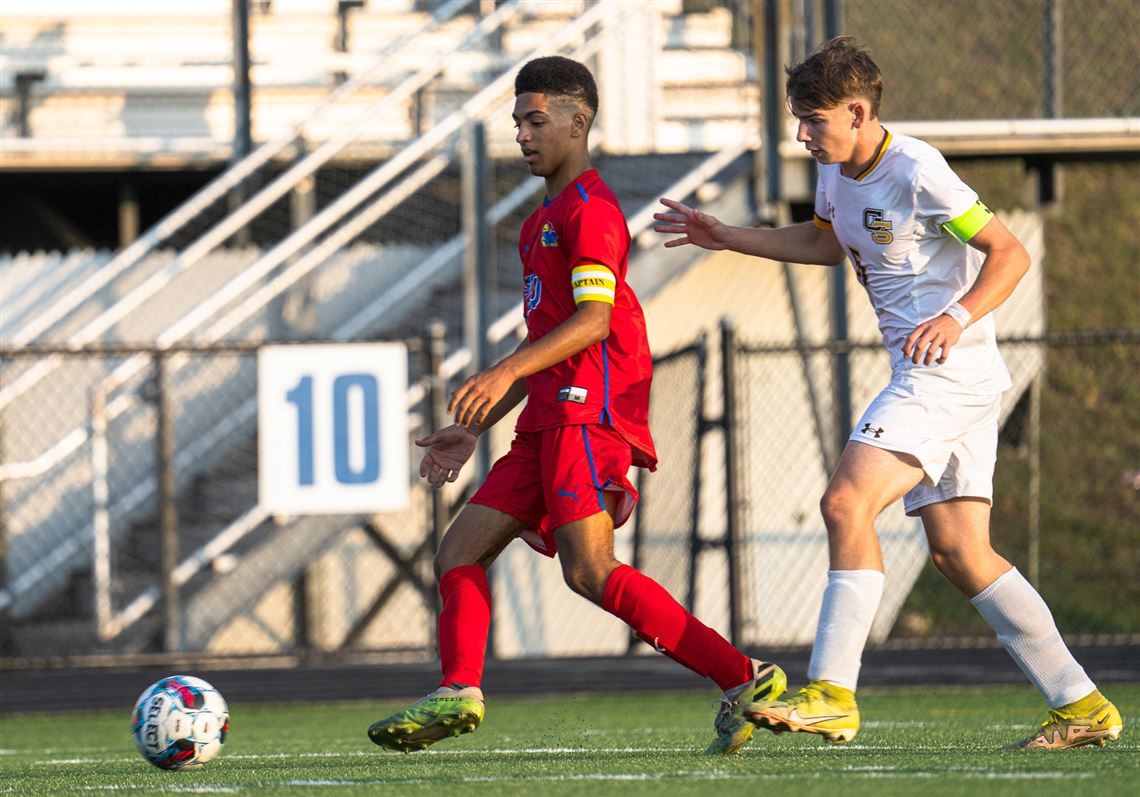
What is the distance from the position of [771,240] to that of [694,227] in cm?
26

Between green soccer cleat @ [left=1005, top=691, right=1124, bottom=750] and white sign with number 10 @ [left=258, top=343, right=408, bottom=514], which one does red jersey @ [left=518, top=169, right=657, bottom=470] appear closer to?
green soccer cleat @ [left=1005, top=691, right=1124, bottom=750]

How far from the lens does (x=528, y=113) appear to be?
5434 mm

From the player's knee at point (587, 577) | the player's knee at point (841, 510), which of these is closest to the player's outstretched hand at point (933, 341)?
the player's knee at point (841, 510)

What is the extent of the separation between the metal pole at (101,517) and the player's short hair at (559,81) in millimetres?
6970

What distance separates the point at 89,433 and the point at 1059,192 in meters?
7.40

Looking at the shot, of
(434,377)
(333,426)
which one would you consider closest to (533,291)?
(333,426)

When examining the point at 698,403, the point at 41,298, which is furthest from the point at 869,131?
the point at 41,298

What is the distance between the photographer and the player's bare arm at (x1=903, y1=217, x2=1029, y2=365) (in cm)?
500

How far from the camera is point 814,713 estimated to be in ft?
15.9

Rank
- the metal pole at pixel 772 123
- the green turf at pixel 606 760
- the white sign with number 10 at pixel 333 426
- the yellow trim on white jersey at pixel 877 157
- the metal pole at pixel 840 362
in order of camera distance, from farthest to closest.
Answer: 1. the metal pole at pixel 840 362
2. the metal pole at pixel 772 123
3. the white sign with number 10 at pixel 333 426
4. the yellow trim on white jersey at pixel 877 157
5. the green turf at pixel 606 760

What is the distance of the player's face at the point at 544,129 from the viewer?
543 centimetres

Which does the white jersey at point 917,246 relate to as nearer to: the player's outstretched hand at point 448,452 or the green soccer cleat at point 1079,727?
the green soccer cleat at point 1079,727

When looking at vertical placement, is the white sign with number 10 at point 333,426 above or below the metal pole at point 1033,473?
above

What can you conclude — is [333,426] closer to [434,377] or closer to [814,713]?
[434,377]
